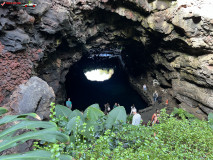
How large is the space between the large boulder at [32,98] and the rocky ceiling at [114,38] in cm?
21

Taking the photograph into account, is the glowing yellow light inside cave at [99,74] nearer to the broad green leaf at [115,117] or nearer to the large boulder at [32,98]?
the large boulder at [32,98]

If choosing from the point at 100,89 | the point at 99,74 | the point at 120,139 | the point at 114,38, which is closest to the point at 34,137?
the point at 120,139

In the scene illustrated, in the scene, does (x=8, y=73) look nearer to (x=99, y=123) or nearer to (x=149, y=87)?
(x=99, y=123)

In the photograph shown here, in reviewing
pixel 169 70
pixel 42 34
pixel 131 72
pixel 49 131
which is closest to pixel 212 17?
pixel 169 70

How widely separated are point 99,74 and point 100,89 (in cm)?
544

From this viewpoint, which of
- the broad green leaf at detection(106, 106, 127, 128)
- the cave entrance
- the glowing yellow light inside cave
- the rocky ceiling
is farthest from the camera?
the glowing yellow light inside cave

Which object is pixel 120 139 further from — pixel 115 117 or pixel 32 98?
pixel 32 98

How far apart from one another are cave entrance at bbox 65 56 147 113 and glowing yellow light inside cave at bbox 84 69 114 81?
0.15 m

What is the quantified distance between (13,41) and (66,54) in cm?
586

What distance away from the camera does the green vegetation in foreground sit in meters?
2.67

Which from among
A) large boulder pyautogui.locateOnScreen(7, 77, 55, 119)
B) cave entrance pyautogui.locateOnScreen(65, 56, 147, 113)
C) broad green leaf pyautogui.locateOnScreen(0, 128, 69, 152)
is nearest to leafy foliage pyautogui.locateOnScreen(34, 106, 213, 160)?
broad green leaf pyautogui.locateOnScreen(0, 128, 69, 152)

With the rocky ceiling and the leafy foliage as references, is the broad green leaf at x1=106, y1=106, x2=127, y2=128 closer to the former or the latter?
the leafy foliage

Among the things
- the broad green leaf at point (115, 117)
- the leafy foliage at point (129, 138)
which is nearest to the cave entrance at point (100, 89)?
the leafy foliage at point (129, 138)

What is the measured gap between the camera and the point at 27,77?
7.13 metres
